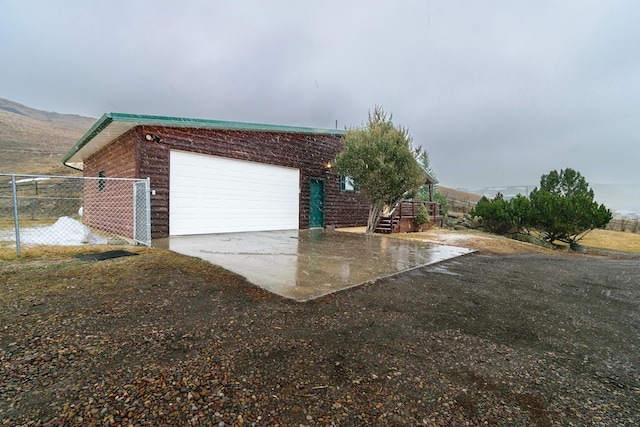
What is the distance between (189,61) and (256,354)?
95.9 ft

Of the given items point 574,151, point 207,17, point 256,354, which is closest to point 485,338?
point 256,354

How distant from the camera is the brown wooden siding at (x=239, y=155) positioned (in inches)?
285

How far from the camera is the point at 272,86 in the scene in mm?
28219

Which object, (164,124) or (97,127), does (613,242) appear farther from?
(97,127)

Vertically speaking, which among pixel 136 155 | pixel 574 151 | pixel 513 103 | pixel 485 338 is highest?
pixel 513 103

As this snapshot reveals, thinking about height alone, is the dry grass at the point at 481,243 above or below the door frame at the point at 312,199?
below

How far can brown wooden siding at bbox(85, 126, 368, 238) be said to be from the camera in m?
7.24

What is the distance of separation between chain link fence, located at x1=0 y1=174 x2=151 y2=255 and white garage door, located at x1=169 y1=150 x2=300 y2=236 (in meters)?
0.97

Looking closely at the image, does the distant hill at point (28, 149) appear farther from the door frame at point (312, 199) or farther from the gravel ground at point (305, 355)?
the gravel ground at point (305, 355)

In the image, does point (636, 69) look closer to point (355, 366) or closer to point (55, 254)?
point (355, 366)

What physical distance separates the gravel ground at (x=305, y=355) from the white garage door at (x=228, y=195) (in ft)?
15.1

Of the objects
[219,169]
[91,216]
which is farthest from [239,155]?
[91,216]

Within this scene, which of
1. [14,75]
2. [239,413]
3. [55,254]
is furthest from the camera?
[14,75]

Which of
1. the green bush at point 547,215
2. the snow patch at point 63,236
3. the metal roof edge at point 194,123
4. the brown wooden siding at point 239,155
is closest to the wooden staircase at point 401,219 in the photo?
the brown wooden siding at point 239,155
